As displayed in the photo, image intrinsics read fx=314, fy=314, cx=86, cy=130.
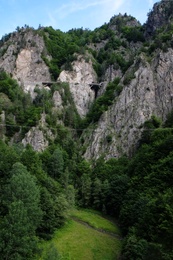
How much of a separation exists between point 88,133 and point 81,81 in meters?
31.0

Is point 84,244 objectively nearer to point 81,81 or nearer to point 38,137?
point 38,137

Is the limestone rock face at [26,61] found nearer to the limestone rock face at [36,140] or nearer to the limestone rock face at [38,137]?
the limestone rock face at [38,137]

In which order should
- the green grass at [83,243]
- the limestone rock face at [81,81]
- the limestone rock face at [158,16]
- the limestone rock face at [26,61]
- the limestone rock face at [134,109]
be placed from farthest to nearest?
the limestone rock face at [158,16]
the limestone rock face at [26,61]
the limestone rock face at [81,81]
the limestone rock face at [134,109]
the green grass at [83,243]

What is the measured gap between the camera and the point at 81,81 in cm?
11512

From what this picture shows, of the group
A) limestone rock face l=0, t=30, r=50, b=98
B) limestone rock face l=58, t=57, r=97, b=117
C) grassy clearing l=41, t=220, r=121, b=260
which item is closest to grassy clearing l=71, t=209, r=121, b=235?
grassy clearing l=41, t=220, r=121, b=260

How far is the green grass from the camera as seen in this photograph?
41.4m

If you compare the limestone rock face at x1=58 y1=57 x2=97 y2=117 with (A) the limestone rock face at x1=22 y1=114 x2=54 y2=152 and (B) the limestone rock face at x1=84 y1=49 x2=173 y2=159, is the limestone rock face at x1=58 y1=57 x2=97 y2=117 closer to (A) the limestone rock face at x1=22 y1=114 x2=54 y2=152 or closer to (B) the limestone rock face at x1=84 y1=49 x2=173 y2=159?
(B) the limestone rock face at x1=84 y1=49 x2=173 y2=159

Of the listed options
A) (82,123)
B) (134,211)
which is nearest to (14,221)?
(134,211)

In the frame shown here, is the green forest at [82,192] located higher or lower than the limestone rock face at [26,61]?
lower

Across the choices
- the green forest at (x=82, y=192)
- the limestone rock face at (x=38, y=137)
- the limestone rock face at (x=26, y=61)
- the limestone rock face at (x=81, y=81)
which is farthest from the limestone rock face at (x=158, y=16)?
the limestone rock face at (x=38, y=137)

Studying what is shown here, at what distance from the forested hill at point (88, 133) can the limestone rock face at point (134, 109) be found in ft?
0.99

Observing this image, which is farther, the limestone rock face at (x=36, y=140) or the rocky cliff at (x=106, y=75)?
the rocky cliff at (x=106, y=75)

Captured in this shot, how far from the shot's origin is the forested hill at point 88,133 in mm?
40291

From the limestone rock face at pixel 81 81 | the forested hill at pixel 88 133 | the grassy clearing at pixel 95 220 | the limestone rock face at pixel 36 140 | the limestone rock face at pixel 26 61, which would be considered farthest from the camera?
the limestone rock face at pixel 26 61
